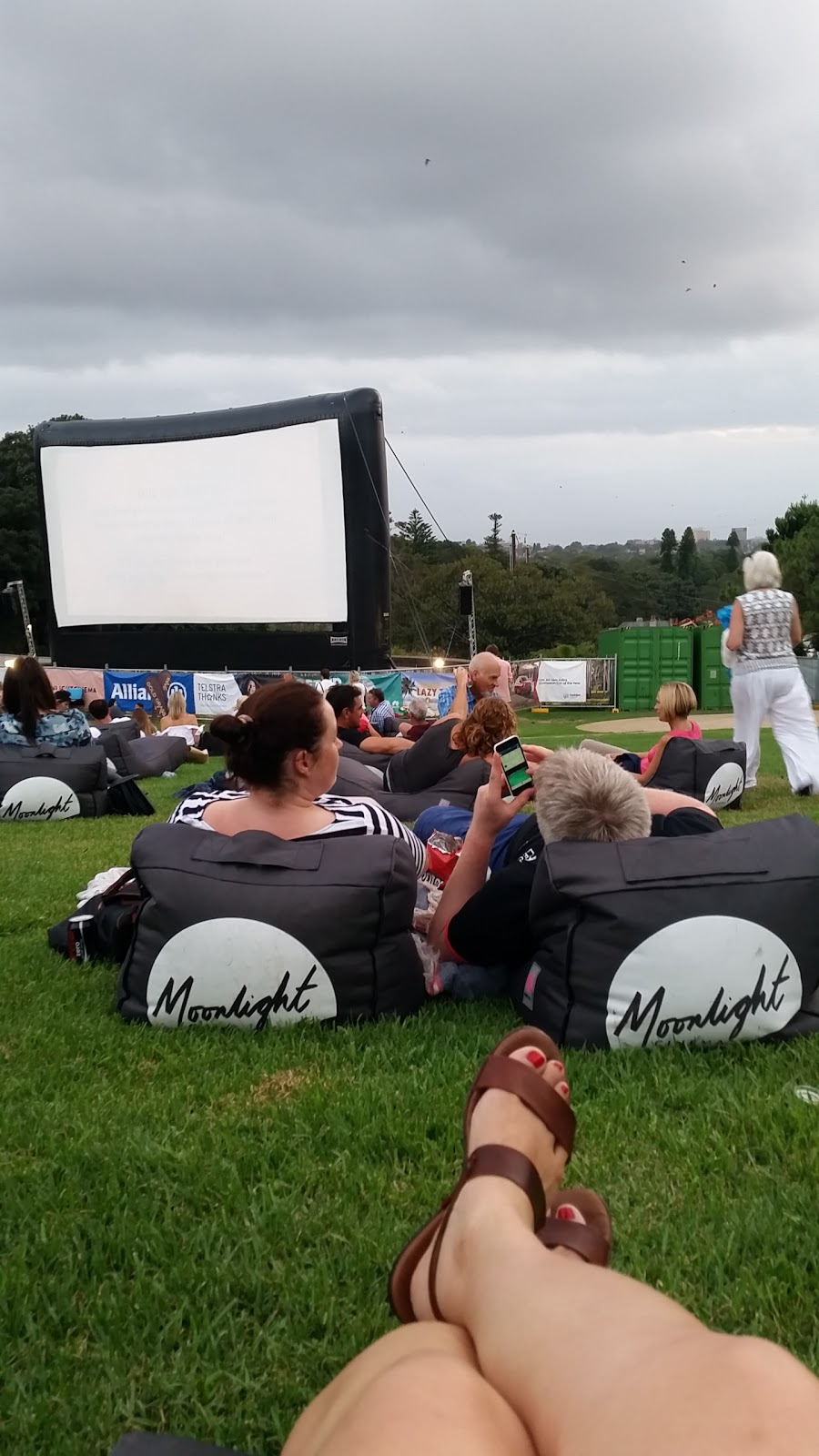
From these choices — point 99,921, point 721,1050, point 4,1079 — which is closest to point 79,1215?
point 4,1079

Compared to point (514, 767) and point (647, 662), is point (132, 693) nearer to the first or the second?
point (647, 662)

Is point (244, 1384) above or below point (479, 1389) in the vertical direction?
below

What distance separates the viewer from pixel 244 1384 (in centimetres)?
148

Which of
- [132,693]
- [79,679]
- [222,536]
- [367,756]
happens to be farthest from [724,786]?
[79,679]

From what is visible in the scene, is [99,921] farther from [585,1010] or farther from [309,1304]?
[309,1304]

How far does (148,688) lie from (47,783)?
14912 mm

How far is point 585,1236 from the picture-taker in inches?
51.1

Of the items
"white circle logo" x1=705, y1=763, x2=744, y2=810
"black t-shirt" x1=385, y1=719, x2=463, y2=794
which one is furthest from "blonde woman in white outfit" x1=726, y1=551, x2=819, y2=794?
"black t-shirt" x1=385, y1=719, x2=463, y2=794

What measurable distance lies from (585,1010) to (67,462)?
23573 millimetres

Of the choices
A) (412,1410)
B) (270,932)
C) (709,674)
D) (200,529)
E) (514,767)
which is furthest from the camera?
(709,674)

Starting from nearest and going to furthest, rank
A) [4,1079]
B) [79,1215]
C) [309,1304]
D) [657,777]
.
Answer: [309,1304]
[79,1215]
[4,1079]
[657,777]

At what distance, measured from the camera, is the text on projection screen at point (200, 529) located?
843 inches

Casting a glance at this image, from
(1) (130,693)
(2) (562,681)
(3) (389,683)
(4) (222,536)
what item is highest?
(4) (222,536)

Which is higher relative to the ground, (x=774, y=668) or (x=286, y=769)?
(x=286, y=769)
